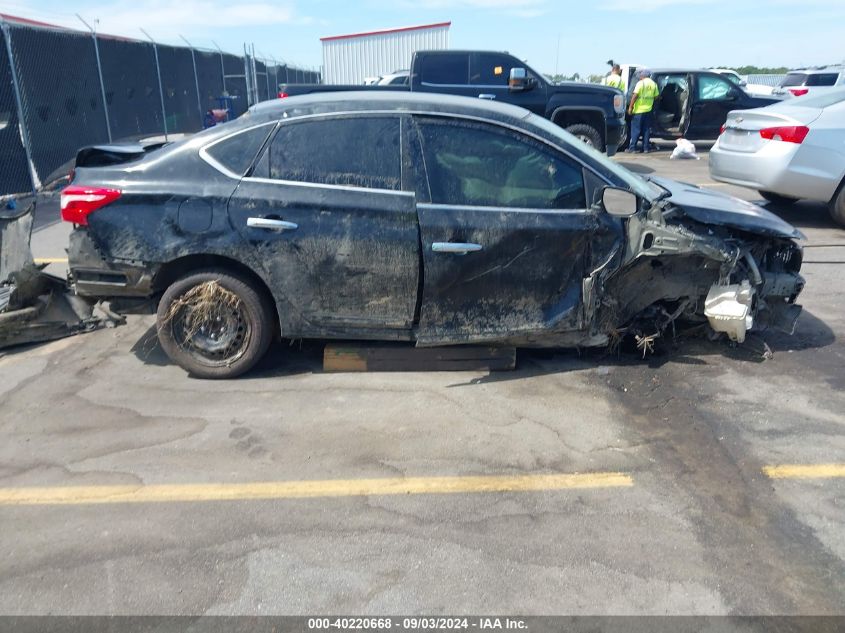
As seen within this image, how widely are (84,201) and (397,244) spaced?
2035 mm

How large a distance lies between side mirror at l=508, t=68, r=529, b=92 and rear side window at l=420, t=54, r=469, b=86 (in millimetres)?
892

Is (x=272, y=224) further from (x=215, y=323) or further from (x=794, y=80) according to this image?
(x=794, y=80)

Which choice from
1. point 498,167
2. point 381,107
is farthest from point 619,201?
point 381,107

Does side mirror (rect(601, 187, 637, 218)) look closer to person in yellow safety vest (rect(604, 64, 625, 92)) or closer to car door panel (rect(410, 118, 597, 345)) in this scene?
car door panel (rect(410, 118, 597, 345))

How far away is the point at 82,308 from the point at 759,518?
4992mm

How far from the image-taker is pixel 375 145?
442 cm

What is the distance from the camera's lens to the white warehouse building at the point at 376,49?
2350 cm

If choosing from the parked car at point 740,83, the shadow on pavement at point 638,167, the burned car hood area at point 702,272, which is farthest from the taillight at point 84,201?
the parked car at point 740,83

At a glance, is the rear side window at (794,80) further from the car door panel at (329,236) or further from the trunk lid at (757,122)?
the car door panel at (329,236)

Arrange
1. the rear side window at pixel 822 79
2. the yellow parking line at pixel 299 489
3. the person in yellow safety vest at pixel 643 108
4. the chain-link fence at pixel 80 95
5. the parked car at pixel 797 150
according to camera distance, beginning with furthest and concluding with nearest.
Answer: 1. the rear side window at pixel 822 79
2. the person in yellow safety vest at pixel 643 108
3. the chain-link fence at pixel 80 95
4. the parked car at pixel 797 150
5. the yellow parking line at pixel 299 489

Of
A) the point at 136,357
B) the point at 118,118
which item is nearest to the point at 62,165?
the point at 118,118

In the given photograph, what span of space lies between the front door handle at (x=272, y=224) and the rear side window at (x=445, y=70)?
959cm

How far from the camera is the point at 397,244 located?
14.2ft

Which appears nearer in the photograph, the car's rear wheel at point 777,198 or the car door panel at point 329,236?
the car door panel at point 329,236
